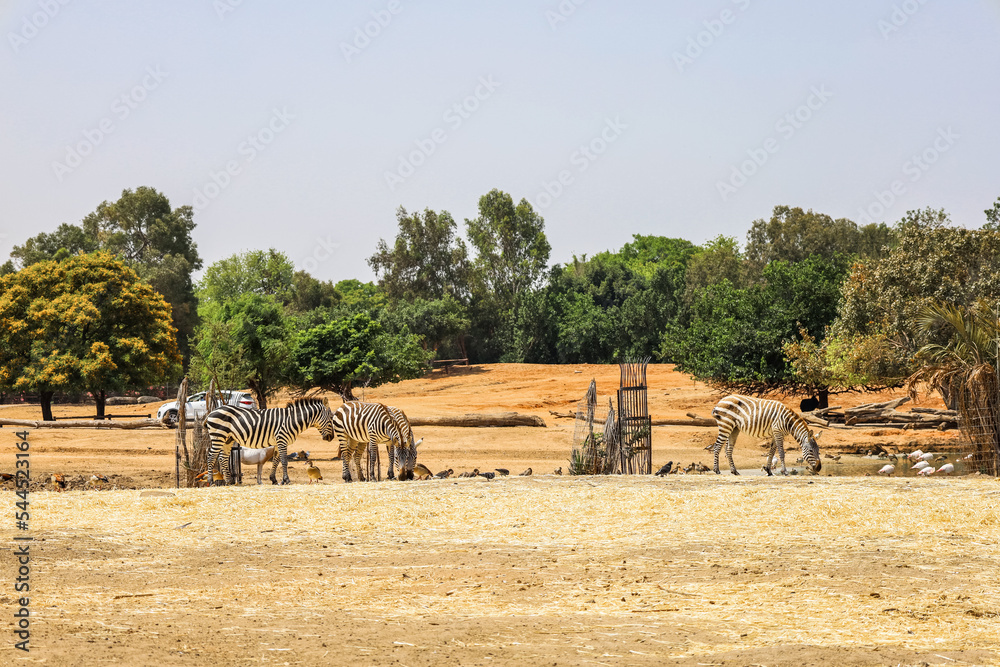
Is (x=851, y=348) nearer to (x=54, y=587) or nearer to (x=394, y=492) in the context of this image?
(x=394, y=492)

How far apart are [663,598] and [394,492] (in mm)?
6873

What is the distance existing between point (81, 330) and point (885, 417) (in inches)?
1230

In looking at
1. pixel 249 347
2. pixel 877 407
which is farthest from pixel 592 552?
pixel 249 347

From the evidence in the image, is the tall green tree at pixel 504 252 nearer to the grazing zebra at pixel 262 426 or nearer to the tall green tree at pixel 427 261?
the tall green tree at pixel 427 261

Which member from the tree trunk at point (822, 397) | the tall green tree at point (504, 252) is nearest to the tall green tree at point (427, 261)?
the tall green tree at point (504, 252)

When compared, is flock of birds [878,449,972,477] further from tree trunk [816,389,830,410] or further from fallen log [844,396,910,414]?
tree trunk [816,389,830,410]

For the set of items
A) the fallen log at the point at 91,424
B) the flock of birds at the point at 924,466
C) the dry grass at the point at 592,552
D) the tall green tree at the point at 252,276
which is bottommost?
the flock of birds at the point at 924,466

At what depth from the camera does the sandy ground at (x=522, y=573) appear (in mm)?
6668

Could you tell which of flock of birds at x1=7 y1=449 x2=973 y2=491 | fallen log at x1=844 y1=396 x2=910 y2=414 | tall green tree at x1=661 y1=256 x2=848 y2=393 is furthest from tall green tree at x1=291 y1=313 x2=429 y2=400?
fallen log at x1=844 y1=396 x2=910 y2=414

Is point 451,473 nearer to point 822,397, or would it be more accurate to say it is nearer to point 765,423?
point 765,423

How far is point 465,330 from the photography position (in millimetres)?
69312

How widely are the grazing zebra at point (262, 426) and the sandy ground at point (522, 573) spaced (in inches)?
83.1

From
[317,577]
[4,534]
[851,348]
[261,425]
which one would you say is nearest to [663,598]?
[317,577]

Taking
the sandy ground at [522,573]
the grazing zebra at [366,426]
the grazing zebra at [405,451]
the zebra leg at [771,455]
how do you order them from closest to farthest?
the sandy ground at [522,573], the grazing zebra at [366,426], the grazing zebra at [405,451], the zebra leg at [771,455]
